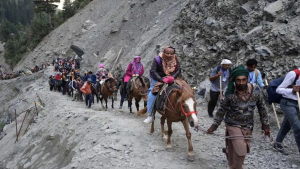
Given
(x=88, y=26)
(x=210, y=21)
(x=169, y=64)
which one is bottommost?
(x=169, y=64)

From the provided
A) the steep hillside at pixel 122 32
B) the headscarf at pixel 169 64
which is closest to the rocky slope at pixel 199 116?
the steep hillside at pixel 122 32

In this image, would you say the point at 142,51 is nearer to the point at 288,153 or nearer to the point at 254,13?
the point at 254,13

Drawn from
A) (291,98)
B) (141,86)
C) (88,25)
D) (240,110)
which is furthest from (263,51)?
(88,25)

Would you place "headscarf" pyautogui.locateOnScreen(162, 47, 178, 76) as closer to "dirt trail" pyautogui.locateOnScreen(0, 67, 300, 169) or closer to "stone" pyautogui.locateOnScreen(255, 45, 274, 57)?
"dirt trail" pyautogui.locateOnScreen(0, 67, 300, 169)

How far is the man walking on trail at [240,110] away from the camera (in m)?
3.88

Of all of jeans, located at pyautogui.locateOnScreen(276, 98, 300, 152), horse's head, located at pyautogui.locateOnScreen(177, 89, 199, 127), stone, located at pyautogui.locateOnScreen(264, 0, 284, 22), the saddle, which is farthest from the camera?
stone, located at pyautogui.locateOnScreen(264, 0, 284, 22)

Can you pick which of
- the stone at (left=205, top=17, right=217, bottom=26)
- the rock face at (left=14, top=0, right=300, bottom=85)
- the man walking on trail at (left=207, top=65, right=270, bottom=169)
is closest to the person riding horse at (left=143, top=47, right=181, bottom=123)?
the man walking on trail at (left=207, top=65, right=270, bottom=169)

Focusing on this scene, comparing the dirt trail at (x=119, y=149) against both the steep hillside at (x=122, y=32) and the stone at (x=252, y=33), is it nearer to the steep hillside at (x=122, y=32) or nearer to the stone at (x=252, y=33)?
the stone at (x=252, y=33)

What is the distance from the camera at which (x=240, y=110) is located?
3.95 metres

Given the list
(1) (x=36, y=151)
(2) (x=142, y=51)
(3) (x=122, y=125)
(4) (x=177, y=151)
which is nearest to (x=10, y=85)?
(2) (x=142, y=51)

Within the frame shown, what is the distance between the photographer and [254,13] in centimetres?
1065

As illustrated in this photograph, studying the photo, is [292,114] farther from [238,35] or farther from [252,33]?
[238,35]

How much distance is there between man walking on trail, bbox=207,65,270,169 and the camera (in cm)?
388

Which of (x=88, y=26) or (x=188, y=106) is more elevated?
(x=88, y=26)
